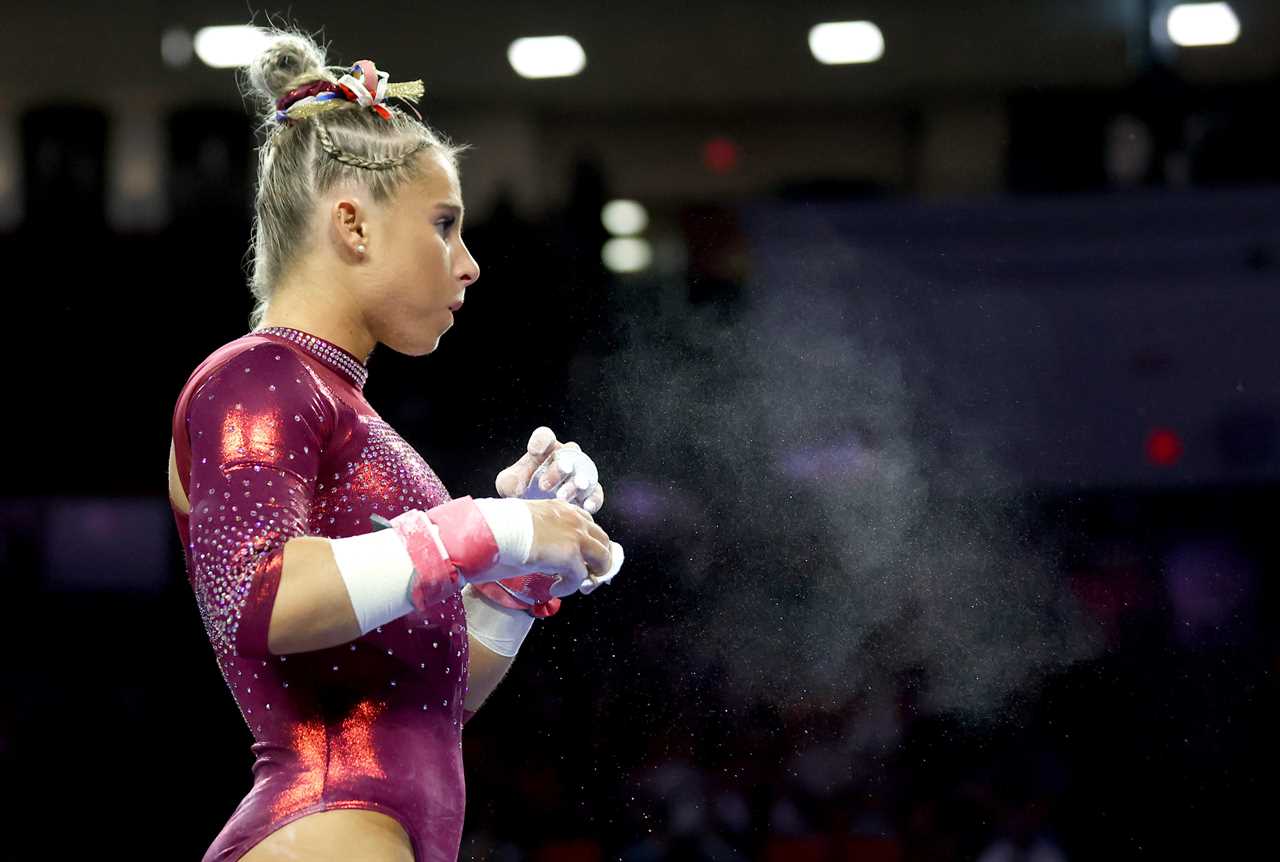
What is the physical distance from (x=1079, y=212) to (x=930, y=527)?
2.92 ft

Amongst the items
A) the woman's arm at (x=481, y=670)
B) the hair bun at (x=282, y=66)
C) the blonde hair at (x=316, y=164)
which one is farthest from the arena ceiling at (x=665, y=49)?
the woman's arm at (x=481, y=670)

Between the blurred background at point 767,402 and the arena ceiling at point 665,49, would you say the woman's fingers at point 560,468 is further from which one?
the arena ceiling at point 665,49

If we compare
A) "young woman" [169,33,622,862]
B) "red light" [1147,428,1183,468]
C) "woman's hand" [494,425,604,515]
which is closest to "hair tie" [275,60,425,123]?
"young woman" [169,33,622,862]

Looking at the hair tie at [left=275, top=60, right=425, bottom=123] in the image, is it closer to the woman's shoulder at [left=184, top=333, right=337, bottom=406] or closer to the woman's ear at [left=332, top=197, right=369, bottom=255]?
the woman's ear at [left=332, top=197, right=369, bottom=255]

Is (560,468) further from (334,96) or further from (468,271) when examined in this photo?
(334,96)

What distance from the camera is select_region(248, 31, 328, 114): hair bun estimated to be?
4.59 feet

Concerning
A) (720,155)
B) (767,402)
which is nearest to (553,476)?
(767,402)

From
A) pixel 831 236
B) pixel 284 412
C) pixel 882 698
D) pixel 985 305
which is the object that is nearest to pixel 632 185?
pixel 831 236

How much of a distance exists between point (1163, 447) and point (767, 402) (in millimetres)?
948

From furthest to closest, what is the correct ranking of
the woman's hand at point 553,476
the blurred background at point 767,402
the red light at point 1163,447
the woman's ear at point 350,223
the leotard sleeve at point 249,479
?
1. the red light at point 1163,447
2. the blurred background at point 767,402
3. the woman's hand at point 553,476
4. the woman's ear at point 350,223
5. the leotard sleeve at point 249,479

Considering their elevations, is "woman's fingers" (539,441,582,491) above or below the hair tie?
below

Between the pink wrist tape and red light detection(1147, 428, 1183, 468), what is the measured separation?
7.02ft

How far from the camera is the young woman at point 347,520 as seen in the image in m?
1.08

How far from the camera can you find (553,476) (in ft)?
4.77
